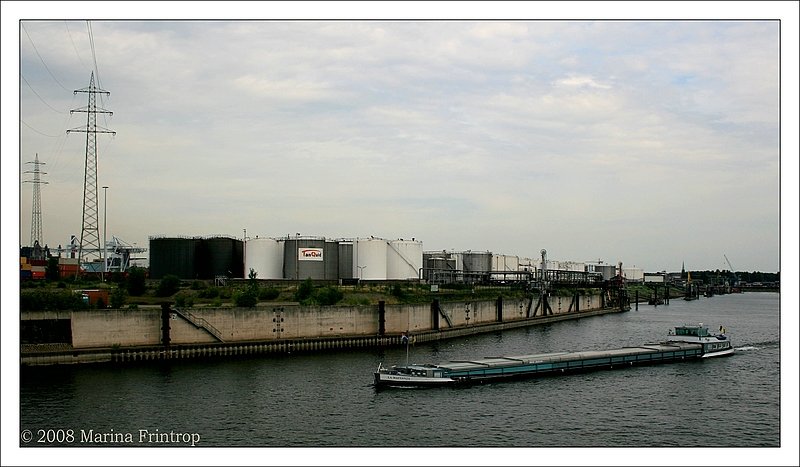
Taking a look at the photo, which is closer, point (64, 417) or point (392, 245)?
point (64, 417)

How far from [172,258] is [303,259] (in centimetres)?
1751

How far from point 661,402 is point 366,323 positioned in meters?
32.2

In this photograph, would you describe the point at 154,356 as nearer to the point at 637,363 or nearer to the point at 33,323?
the point at 33,323

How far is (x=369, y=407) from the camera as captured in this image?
1644 inches

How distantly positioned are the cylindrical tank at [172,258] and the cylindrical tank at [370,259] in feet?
73.1

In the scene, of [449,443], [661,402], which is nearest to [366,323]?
[661,402]

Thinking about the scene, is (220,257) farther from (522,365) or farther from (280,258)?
(522,365)

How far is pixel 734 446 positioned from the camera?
3441cm

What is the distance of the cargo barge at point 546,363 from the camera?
161 ft

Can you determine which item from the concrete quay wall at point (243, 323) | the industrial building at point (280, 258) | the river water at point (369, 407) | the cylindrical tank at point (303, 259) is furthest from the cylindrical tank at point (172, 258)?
the river water at point (369, 407)

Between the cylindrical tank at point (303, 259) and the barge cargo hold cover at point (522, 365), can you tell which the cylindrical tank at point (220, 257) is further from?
the barge cargo hold cover at point (522, 365)

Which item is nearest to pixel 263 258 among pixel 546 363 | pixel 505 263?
pixel 546 363

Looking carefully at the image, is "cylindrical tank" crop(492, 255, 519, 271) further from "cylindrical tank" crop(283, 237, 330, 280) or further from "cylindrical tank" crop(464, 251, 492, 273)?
"cylindrical tank" crop(283, 237, 330, 280)

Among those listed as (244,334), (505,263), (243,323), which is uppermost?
(505,263)
